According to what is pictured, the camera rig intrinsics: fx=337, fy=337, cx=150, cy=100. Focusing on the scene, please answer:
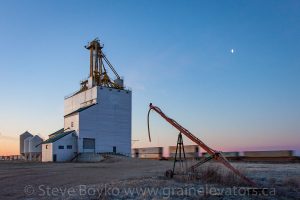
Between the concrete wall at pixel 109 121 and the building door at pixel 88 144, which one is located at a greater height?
the concrete wall at pixel 109 121

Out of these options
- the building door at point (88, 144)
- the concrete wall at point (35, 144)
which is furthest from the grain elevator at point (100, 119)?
the concrete wall at point (35, 144)

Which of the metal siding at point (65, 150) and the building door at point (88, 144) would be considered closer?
the metal siding at point (65, 150)

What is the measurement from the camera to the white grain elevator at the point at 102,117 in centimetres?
5222

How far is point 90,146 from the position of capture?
52.2 m

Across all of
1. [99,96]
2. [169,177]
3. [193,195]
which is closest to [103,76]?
[99,96]

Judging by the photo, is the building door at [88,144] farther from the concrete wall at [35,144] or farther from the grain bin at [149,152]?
the concrete wall at [35,144]

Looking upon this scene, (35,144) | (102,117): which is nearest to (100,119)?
(102,117)

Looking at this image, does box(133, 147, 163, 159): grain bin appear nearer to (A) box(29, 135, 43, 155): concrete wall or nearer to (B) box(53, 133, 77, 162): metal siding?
(B) box(53, 133, 77, 162): metal siding

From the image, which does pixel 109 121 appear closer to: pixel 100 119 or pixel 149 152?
pixel 100 119

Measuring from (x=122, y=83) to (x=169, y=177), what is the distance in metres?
44.1

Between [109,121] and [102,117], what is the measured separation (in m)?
1.38

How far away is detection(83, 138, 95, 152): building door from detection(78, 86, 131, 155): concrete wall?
465 mm

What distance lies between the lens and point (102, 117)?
177 feet

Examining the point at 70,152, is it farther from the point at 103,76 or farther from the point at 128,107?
the point at 103,76
